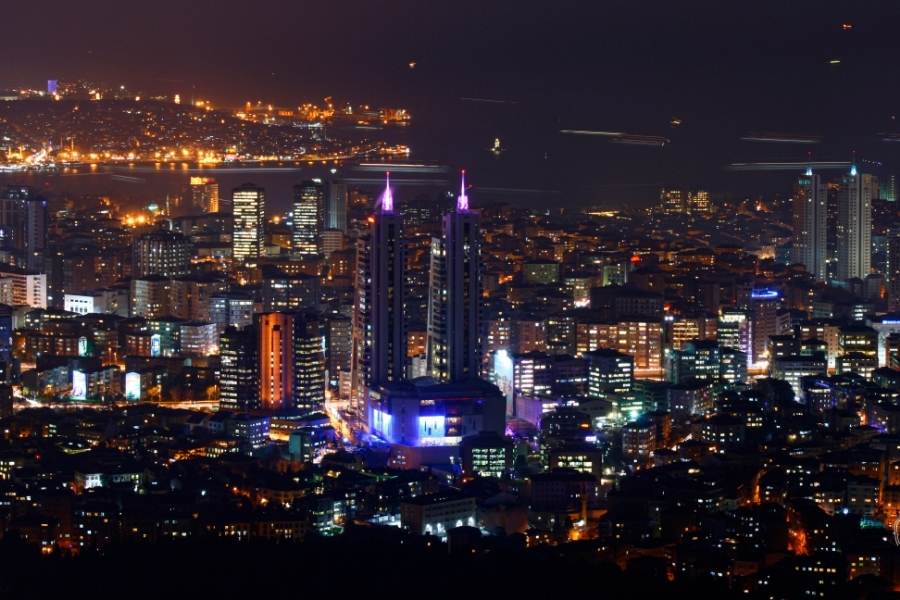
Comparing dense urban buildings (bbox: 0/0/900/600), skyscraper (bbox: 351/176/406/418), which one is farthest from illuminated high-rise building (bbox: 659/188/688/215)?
skyscraper (bbox: 351/176/406/418)

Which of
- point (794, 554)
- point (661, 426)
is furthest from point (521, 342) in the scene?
point (794, 554)

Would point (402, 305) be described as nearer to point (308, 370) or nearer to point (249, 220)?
point (308, 370)

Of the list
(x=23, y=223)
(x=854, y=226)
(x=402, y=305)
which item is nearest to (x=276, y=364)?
(x=402, y=305)

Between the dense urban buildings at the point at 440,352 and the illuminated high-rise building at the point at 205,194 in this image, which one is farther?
the illuminated high-rise building at the point at 205,194

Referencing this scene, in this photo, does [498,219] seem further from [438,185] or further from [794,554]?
[794,554]

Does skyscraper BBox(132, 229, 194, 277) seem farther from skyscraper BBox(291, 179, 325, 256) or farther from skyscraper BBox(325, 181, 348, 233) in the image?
skyscraper BBox(325, 181, 348, 233)

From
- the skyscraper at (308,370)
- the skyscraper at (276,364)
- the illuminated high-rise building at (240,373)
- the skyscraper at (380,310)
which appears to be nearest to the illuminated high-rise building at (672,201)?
the illuminated high-rise building at (240,373)

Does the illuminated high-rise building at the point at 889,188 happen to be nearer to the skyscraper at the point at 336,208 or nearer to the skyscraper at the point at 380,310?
the skyscraper at the point at 336,208
